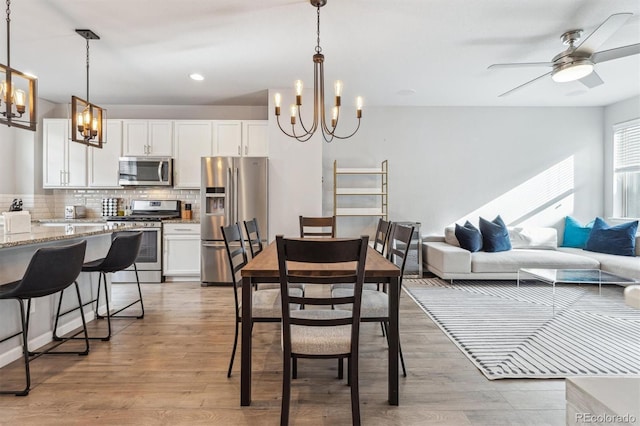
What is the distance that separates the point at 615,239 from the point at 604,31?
3304mm

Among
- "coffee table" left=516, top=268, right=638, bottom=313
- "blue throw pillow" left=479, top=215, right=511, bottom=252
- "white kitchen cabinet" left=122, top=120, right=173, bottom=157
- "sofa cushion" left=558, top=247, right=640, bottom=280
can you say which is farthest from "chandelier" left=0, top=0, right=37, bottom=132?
"sofa cushion" left=558, top=247, right=640, bottom=280

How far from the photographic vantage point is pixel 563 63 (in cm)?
296

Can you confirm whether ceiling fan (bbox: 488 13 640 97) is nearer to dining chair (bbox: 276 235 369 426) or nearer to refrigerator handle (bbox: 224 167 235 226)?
dining chair (bbox: 276 235 369 426)

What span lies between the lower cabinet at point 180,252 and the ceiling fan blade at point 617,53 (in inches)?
187

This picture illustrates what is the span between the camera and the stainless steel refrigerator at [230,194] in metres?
4.52

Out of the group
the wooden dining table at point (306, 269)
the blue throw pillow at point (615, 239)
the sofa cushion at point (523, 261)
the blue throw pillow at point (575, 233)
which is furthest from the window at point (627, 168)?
the wooden dining table at point (306, 269)

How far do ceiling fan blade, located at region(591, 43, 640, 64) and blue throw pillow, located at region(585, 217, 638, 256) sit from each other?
2.87 m

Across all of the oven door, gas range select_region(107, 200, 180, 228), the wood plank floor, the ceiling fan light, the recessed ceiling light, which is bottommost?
the wood plank floor

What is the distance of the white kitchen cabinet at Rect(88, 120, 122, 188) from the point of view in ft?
16.3

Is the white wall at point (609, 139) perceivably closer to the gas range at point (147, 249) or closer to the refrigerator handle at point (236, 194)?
the refrigerator handle at point (236, 194)

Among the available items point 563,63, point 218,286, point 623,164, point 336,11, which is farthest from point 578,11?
point 218,286

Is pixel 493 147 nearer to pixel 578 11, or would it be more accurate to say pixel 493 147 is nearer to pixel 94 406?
pixel 578 11

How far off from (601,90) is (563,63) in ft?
8.31
